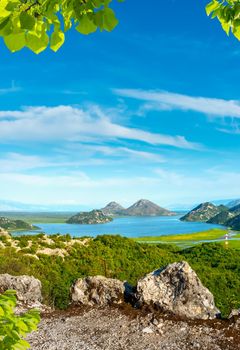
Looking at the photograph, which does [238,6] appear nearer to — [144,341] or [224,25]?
[224,25]

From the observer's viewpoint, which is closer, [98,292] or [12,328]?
[12,328]

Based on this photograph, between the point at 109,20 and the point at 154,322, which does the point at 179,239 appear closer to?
the point at 154,322

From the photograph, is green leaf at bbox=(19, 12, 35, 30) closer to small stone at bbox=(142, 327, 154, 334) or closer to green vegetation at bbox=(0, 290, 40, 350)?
green vegetation at bbox=(0, 290, 40, 350)

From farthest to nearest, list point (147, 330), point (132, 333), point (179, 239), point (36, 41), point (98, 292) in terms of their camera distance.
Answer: point (179, 239) → point (98, 292) → point (147, 330) → point (132, 333) → point (36, 41)

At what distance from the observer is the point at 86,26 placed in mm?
4004

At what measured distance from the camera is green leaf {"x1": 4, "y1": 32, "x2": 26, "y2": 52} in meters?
3.53

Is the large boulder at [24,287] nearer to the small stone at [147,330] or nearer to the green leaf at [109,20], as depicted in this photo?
the small stone at [147,330]

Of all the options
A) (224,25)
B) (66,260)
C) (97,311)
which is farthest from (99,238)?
(224,25)

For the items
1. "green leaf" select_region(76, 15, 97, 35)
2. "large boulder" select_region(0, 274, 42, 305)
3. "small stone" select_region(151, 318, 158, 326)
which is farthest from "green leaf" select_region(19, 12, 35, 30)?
"large boulder" select_region(0, 274, 42, 305)

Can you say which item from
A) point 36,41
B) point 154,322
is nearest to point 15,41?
point 36,41

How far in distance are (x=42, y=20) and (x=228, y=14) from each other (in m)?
2.62

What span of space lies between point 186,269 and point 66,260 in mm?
26075

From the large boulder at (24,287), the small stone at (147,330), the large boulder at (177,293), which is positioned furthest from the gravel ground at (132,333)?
the large boulder at (24,287)

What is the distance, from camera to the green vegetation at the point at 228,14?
5.12m
